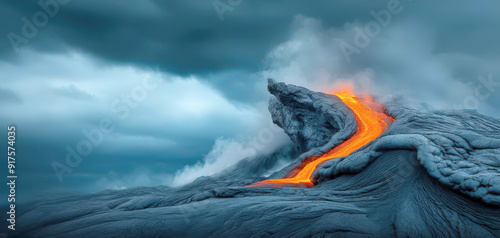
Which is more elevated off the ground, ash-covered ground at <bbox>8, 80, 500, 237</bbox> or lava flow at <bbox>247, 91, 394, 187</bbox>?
lava flow at <bbox>247, 91, 394, 187</bbox>

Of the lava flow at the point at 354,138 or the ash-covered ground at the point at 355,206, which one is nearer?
the ash-covered ground at the point at 355,206

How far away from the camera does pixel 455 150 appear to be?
2058 cm

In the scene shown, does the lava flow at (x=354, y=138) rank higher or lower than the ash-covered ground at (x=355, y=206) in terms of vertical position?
higher

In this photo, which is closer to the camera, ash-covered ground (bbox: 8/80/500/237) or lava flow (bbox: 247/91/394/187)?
ash-covered ground (bbox: 8/80/500/237)

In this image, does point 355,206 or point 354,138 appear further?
point 354,138

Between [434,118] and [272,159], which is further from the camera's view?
[272,159]

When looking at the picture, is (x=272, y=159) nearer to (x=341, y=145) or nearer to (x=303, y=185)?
(x=341, y=145)

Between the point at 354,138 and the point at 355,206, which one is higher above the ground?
the point at 354,138

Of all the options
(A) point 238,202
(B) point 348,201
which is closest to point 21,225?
(A) point 238,202

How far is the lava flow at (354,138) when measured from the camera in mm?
32844

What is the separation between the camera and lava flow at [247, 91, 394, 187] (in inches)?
1293

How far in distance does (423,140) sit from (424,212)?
19.5ft

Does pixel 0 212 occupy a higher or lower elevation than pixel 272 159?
lower

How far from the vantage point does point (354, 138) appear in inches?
1540
